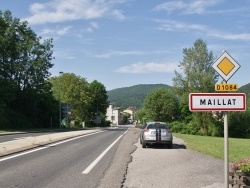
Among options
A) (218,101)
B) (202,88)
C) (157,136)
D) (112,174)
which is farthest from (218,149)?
(202,88)

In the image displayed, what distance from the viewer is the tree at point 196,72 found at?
66000 mm

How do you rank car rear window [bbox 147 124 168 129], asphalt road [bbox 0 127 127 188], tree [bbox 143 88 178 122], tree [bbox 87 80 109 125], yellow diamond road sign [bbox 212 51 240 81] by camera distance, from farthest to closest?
tree [bbox 87 80 109 125] → tree [bbox 143 88 178 122] → car rear window [bbox 147 124 168 129] → asphalt road [bbox 0 127 127 188] → yellow diamond road sign [bbox 212 51 240 81]

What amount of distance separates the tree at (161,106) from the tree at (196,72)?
22.9 metres

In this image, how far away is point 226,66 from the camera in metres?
7.77

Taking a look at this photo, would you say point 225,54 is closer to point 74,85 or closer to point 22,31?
point 22,31

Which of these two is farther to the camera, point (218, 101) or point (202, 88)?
point (202, 88)

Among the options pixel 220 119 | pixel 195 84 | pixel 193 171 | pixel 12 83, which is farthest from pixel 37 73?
pixel 193 171

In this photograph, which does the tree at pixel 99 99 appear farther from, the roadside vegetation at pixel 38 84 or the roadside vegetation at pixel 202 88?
the roadside vegetation at pixel 202 88

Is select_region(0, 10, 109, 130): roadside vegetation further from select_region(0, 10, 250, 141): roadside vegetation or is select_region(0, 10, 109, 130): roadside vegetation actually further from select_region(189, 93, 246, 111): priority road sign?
select_region(189, 93, 246, 111): priority road sign

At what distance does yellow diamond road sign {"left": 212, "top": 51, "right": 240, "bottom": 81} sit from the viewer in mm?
7742

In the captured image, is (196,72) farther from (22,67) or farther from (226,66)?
(226,66)

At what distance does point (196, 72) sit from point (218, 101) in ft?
199

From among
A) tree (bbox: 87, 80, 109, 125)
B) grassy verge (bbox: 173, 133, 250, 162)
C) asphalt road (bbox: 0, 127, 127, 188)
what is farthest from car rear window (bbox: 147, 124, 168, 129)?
tree (bbox: 87, 80, 109, 125)

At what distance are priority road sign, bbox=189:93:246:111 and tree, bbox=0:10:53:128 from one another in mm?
54990
